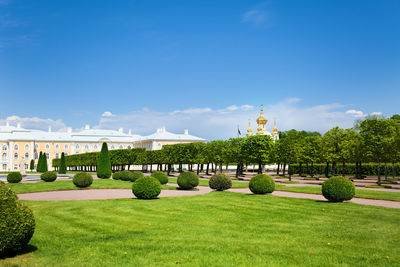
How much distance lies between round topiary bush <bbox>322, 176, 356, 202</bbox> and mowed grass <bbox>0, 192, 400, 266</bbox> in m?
1.69

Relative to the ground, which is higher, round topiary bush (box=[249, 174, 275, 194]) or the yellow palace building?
the yellow palace building

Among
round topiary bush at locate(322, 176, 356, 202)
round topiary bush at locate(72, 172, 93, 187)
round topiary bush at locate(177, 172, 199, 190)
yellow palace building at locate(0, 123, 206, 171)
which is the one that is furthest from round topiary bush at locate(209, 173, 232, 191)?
yellow palace building at locate(0, 123, 206, 171)

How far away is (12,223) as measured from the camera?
23.4 ft

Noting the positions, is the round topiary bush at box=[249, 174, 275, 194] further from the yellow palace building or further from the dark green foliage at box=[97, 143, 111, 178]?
the yellow palace building

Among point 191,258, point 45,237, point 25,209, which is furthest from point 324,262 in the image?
point 45,237

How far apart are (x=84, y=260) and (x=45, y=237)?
2914 millimetres

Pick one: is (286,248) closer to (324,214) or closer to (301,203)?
(324,214)

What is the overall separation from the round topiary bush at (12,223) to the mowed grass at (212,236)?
0.43 metres

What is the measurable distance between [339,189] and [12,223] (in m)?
15.7

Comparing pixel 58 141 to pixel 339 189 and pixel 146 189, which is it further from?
pixel 339 189

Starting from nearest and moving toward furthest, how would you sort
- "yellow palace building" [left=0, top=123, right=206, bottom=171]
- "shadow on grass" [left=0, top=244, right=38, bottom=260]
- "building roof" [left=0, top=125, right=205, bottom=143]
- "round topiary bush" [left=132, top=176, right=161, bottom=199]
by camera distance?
"shadow on grass" [left=0, top=244, right=38, bottom=260], "round topiary bush" [left=132, top=176, right=161, bottom=199], "yellow palace building" [left=0, top=123, right=206, bottom=171], "building roof" [left=0, top=125, right=205, bottom=143]

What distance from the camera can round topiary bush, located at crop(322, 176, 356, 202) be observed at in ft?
57.9

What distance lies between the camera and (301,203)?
17719 millimetres

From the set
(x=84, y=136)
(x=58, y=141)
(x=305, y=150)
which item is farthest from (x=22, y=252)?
(x=84, y=136)
